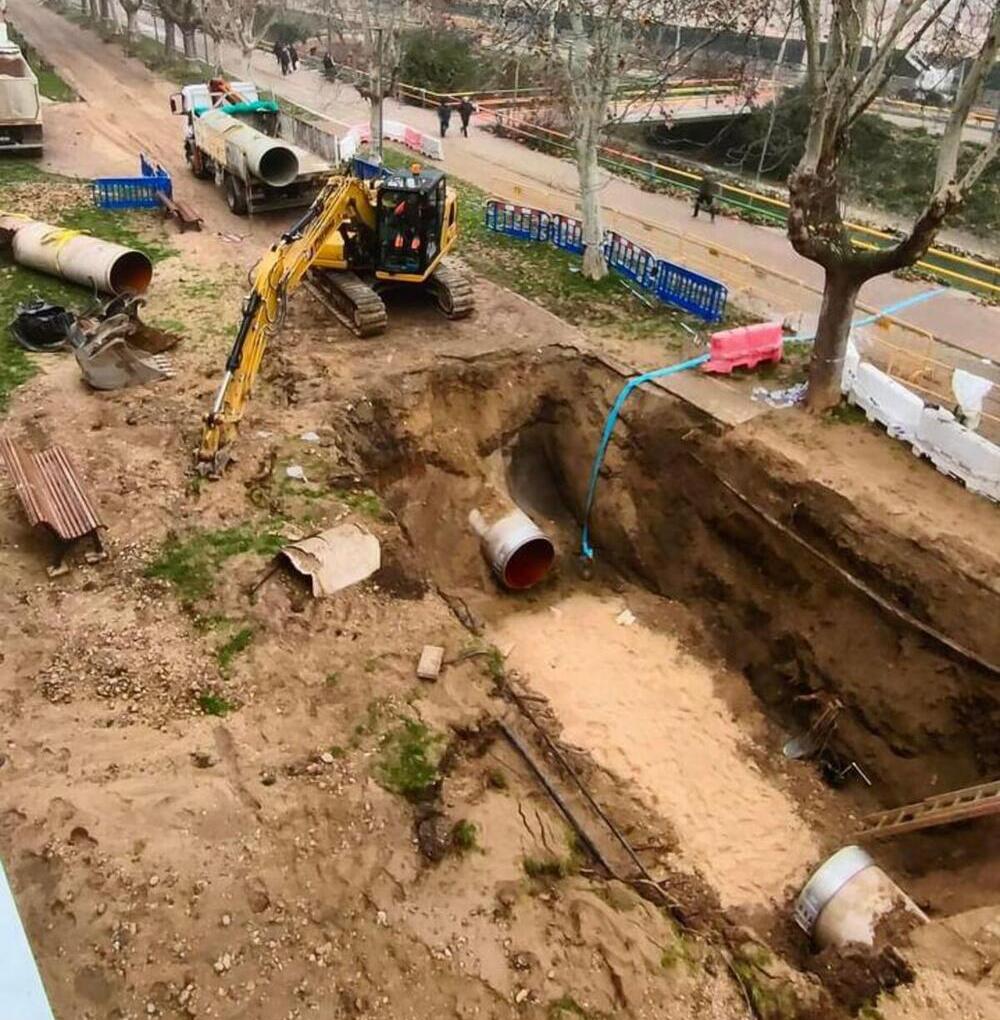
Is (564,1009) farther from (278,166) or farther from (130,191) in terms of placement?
(130,191)

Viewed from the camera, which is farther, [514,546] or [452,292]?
[452,292]

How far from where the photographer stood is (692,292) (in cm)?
1730

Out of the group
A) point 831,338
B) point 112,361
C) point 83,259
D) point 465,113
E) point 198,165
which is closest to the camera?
point 831,338

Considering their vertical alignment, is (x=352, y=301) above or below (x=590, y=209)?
below

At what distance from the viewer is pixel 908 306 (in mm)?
17844

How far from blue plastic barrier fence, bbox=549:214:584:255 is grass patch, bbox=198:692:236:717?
13.8 m

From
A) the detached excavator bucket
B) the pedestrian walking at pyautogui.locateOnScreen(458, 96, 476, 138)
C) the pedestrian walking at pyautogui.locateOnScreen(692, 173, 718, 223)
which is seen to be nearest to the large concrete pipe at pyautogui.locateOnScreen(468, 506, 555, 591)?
the detached excavator bucket

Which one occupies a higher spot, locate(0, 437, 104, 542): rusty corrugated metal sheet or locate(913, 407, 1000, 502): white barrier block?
locate(913, 407, 1000, 502): white barrier block

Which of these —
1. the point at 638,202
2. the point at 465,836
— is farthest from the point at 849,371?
the point at 638,202

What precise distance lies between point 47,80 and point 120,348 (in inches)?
1077

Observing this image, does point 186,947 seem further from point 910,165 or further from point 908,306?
point 910,165

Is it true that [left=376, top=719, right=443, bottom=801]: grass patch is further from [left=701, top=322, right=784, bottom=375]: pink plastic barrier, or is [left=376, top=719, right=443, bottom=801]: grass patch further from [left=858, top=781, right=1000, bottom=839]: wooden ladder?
[left=701, top=322, right=784, bottom=375]: pink plastic barrier

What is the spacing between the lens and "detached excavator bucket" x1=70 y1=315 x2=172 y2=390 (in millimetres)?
13523

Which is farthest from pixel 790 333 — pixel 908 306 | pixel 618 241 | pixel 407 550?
pixel 407 550
